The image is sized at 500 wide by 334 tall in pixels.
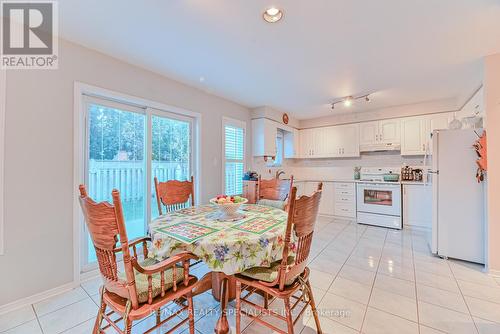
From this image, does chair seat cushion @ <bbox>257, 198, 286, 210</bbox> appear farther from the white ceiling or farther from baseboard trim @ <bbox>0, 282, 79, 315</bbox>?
baseboard trim @ <bbox>0, 282, 79, 315</bbox>

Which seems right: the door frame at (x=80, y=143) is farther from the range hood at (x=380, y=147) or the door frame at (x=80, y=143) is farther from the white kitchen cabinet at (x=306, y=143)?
the range hood at (x=380, y=147)

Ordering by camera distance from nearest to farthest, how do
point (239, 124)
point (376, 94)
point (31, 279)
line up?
point (31, 279) < point (376, 94) < point (239, 124)

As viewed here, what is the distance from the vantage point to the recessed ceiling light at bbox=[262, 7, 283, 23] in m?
1.68

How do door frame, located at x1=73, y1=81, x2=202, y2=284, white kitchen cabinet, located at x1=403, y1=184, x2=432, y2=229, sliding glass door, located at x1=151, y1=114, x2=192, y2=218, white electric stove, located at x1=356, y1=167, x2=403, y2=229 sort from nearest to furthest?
door frame, located at x1=73, y1=81, x2=202, y2=284 < sliding glass door, located at x1=151, y1=114, x2=192, y2=218 < white kitchen cabinet, located at x1=403, y1=184, x2=432, y2=229 < white electric stove, located at x1=356, y1=167, x2=403, y2=229

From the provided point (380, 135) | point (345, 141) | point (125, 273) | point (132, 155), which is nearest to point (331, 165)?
point (345, 141)

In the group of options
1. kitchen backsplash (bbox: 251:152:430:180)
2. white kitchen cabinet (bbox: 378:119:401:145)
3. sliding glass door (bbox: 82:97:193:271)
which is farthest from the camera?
kitchen backsplash (bbox: 251:152:430:180)

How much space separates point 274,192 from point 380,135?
3.16 m

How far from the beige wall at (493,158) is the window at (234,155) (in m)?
3.34

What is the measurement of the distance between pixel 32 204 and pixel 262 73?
2756 millimetres

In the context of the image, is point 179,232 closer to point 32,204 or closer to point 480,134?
point 32,204

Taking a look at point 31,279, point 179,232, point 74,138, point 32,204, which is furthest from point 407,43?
point 31,279

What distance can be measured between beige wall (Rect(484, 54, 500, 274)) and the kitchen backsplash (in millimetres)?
2051

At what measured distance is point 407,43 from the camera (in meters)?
2.12

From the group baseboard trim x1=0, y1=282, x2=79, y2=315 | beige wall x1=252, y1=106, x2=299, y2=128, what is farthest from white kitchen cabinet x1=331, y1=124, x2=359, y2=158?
baseboard trim x1=0, y1=282, x2=79, y2=315
